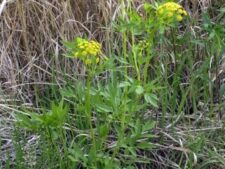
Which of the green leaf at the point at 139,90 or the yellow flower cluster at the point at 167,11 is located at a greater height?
the yellow flower cluster at the point at 167,11

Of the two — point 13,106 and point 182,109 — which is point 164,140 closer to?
point 182,109

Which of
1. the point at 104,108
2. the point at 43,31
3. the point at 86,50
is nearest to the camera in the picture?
the point at 86,50

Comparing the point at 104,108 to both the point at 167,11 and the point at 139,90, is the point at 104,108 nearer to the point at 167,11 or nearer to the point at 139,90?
the point at 139,90

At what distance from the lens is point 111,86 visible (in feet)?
5.79

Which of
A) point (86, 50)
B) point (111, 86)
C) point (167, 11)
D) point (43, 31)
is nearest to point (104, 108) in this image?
point (111, 86)

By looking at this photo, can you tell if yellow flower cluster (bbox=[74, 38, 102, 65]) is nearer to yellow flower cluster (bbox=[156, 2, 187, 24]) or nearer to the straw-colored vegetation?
the straw-colored vegetation

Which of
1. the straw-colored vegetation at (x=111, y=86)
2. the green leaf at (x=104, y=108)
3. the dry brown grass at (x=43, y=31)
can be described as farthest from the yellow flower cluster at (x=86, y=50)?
the dry brown grass at (x=43, y=31)

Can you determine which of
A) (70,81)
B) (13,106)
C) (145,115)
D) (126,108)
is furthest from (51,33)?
(126,108)

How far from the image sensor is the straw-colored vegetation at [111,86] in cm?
177

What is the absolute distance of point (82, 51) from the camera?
5.43 feet

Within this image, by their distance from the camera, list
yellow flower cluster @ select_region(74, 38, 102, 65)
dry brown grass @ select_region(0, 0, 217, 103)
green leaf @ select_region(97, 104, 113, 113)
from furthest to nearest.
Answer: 1. dry brown grass @ select_region(0, 0, 217, 103)
2. green leaf @ select_region(97, 104, 113, 113)
3. yellow flower cluster @ select_region(74, 38, 102, 65)

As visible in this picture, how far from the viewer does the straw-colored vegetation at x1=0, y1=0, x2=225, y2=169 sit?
177 centimetres

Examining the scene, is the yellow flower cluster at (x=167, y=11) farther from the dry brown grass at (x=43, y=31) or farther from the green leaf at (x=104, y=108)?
the dry brown grass at (x=43, y=31)

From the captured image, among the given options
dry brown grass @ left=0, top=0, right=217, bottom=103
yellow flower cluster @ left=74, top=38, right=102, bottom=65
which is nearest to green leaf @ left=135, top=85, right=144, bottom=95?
yellow flower cluster @ left=74, top=38, right=102, bottom=65
